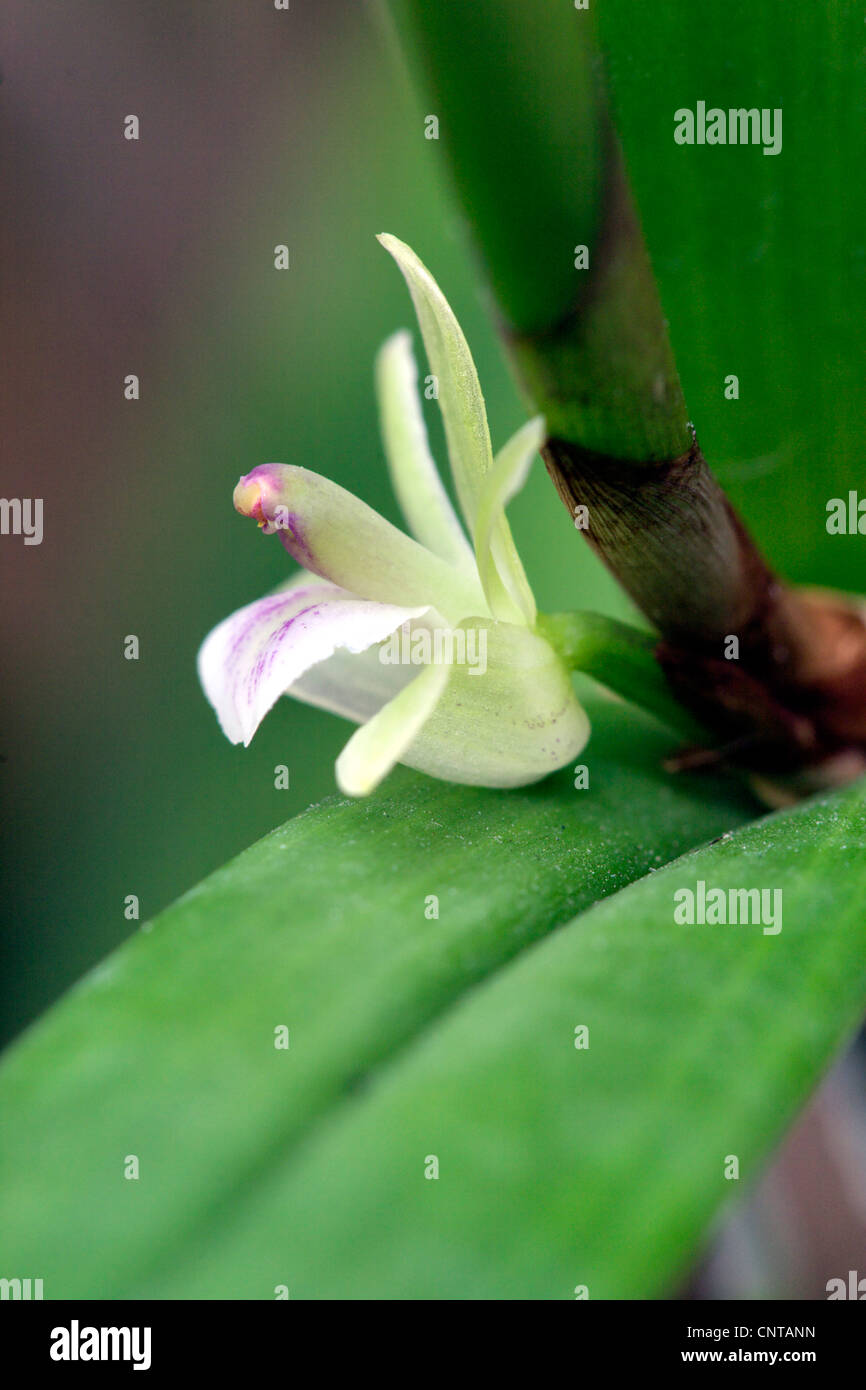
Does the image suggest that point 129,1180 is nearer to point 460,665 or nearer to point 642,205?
point 460,665

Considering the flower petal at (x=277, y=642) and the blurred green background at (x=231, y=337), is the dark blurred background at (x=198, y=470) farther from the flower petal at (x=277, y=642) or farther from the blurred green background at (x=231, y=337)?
the flower petal at (x=277, y=642)

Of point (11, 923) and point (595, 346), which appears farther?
point (11, 923)

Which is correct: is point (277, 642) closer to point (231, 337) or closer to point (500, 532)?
point (500, 532)

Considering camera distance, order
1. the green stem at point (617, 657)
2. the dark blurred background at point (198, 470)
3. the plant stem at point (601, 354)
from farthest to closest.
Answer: the dark blurred background at point (198, 470)
the green stem at point (617, 657)
the plant stem at point (601, 354)

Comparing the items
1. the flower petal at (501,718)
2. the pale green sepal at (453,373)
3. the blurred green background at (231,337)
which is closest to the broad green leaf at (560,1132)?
the flower petal at (501,718)

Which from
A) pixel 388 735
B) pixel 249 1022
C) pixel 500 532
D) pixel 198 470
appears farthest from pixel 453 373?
pixel 198 470

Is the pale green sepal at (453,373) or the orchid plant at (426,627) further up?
the pale green sepal at (453,373)

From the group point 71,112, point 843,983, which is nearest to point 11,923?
point 843,983
